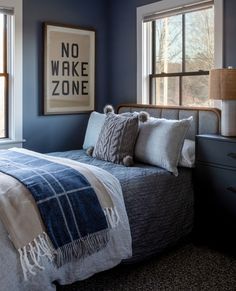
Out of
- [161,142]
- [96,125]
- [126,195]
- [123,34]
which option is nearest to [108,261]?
[126,195]

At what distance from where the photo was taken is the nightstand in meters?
2.77

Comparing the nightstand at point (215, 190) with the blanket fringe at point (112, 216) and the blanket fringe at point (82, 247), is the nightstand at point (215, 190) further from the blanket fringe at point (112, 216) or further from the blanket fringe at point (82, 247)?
the blanket fringe at point (82, 247)

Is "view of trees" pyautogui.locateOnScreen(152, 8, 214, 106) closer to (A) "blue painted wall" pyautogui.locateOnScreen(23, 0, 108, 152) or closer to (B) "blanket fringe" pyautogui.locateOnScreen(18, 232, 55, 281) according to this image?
(A) "blue painted wall" pyautogui.locateOnScreen(23, 0, 108, 152)

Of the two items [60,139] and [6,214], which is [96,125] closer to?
[60,139]

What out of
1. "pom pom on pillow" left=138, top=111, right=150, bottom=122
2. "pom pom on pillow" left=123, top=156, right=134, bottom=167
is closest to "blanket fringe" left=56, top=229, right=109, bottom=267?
"pom pom on pillow" left=123, top=156, right=134, bottom=167

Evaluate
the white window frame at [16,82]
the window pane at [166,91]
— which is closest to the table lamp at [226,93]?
the window pane at [166,91]

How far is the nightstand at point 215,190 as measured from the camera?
2.77 m

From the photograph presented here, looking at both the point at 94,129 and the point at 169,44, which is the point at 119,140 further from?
the point at 169,44

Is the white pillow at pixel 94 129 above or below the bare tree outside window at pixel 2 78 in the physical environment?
below

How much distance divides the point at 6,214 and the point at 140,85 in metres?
2.43

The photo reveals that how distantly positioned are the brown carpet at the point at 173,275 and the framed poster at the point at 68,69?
200 cm

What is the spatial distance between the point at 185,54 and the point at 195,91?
38cm

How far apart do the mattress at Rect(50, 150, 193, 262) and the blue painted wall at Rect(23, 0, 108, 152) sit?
3.49 ft

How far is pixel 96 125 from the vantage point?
368 centimetres
